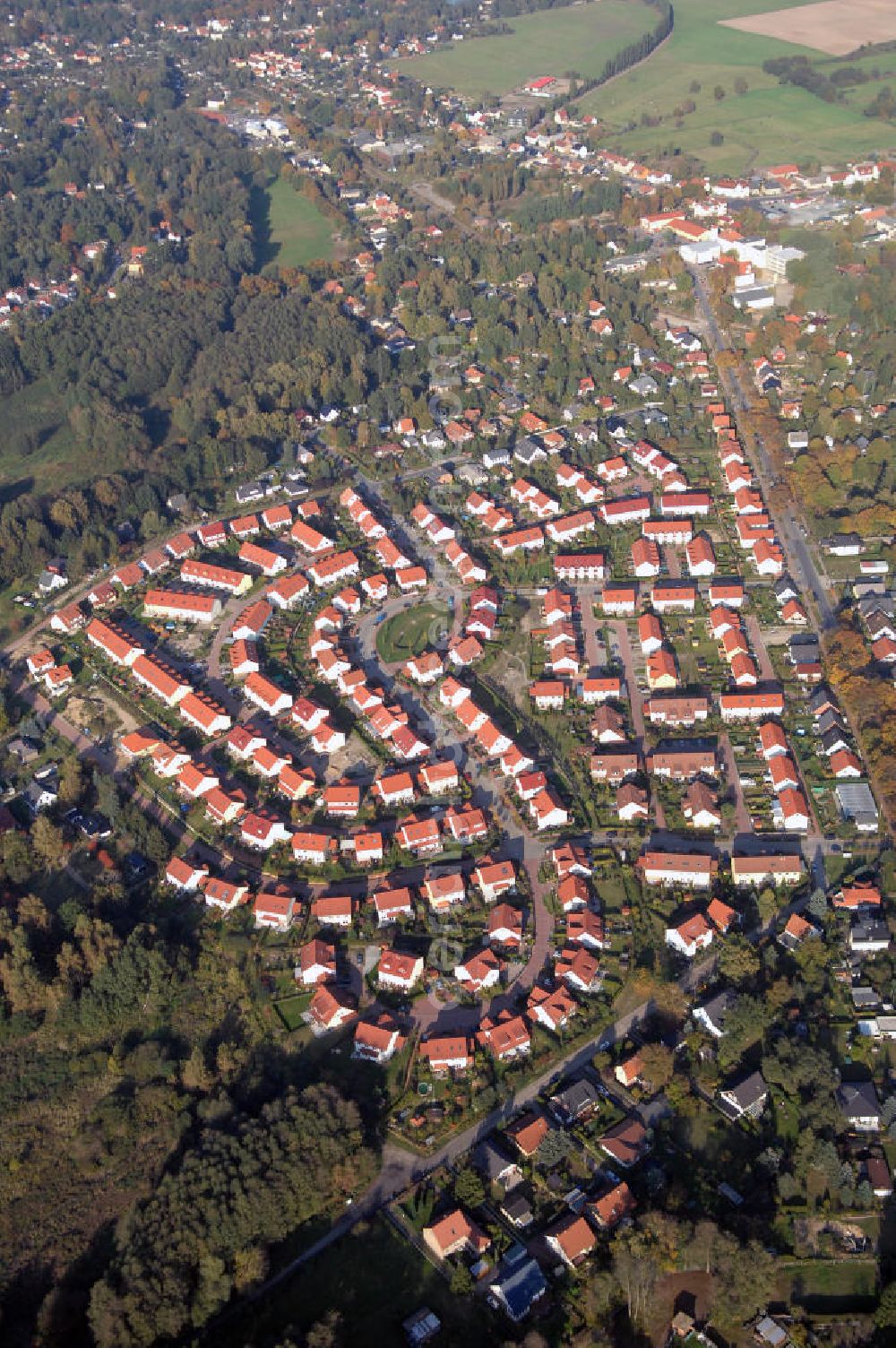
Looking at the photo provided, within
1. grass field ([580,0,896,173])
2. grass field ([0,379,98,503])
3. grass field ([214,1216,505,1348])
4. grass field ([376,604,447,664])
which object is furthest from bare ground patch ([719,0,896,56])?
grass field ([214,1216,505,1348])

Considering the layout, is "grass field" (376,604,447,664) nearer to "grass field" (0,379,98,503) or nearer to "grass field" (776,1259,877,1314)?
"grass field" (0,379,98,503)

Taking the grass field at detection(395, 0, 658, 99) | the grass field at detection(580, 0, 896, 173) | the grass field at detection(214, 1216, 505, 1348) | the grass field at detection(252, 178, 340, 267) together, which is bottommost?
the grass field at detection(214, 1216, 505, 1348)

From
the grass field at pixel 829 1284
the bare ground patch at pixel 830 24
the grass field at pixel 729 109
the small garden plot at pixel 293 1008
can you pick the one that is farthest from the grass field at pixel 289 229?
the grass field at pixel 829 1284

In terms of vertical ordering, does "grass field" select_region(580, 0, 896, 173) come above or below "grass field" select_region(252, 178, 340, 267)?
above

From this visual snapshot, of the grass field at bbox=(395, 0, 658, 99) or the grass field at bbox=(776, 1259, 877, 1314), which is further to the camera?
the grass field at bbox=(395, 0, 658, 99)

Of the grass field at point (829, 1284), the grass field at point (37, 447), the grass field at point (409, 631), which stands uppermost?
the grass field at point (37, 447)

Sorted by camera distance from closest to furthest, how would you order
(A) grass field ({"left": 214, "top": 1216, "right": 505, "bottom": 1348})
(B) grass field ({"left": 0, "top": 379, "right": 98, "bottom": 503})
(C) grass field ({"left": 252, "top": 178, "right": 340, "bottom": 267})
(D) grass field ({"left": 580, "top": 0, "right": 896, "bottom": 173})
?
(A) grass field ({"left": 214, "top": 1216, "right": 505, "bottom": 1348}) < (B) grass field ({"left": 0, "top": 379, "right": 98, "bottom": 503}) < (C) grass field ({"left": 252, "top": 178, "right": 340, "bottom": 267}) < (D) grass field ({"left": 580, "top": 0, "right": 896, "bottom": 173})

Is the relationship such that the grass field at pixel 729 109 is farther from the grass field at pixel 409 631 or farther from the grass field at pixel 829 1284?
the grass field at pixel 829 1284
